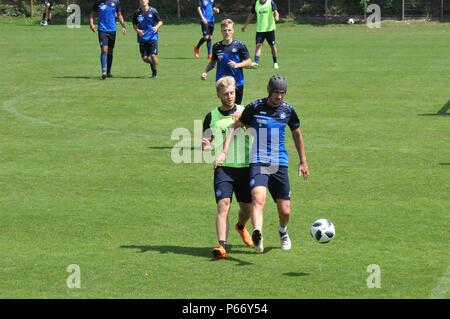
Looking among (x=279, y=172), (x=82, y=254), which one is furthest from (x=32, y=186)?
(x=279, y=172)

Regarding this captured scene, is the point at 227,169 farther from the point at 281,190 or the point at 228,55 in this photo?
the point at 228,55

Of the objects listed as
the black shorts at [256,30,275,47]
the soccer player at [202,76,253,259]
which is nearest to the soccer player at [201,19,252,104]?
the soccer player at [202,76,253,259]

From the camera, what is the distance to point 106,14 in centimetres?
2850

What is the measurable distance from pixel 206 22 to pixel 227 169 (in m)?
22.6

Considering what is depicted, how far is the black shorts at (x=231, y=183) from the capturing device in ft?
39.3

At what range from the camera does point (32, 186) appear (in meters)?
15.9

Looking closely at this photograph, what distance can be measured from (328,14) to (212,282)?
4634 centimetres

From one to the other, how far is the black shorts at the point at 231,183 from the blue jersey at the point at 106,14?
1688 cm

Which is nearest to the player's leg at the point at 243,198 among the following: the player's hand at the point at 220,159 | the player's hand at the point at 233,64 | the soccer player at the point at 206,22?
the player's hand at the point at 220,159

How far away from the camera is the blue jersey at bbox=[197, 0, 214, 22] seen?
34.7 meters

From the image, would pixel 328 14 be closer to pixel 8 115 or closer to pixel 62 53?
pixel 62 53

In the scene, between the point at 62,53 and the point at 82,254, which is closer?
the point at 82,254

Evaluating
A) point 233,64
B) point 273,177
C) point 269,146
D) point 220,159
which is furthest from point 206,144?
point 233,64

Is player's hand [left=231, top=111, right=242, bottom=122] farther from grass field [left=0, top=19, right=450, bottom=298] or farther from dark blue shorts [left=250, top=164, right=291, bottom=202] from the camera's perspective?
grass field [left=0, top=19, right=450, bottom=298]
